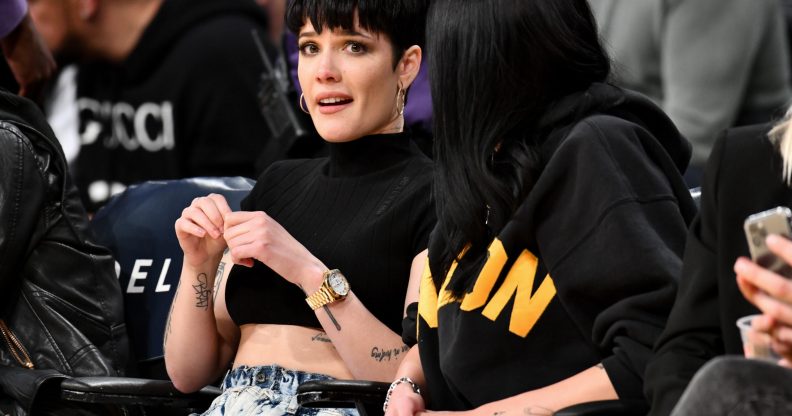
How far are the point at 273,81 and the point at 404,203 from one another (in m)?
2.00

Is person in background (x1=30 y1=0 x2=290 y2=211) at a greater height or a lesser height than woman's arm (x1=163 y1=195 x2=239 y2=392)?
lesser

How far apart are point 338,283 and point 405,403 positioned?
37 cm

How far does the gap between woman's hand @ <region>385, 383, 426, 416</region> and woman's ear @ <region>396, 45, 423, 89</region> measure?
816 mm

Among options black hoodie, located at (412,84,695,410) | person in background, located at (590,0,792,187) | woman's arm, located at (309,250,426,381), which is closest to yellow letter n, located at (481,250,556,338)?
black hoodie, located at (412,84,695,410)

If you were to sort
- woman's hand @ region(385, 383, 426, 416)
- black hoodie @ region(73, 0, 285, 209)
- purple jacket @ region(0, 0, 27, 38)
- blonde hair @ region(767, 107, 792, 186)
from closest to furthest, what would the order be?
blonde hair @ region(767, 107, 792, 186) < woman's hand @ region(385, 383, 426, 416) < purple jacket @ region(0, 0, 27, 38) < black hoodie @ region(73, 0, 285, 209)

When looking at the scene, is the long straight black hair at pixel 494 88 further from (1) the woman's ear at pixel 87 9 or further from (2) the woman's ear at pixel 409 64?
(1) the woman's ear at pixel 87 9

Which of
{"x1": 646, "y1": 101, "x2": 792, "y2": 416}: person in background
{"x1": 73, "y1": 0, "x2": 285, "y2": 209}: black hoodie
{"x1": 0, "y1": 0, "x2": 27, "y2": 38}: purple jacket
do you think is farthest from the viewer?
{"x1": 73, "y1": 0, "x2": 285, "y2": 209}: black hoodie

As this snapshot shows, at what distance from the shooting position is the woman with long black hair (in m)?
2.42

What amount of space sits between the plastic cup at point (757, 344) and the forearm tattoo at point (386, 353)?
1.27 m

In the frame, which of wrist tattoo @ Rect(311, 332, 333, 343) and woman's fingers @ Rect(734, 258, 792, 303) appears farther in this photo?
wrist tattoo @ Rect(311, 332, 333, 343)

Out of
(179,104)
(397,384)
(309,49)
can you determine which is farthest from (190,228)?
(179,104)

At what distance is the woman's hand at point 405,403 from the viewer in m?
2.81

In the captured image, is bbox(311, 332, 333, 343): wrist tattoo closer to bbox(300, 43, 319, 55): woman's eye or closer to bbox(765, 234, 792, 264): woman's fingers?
bbox(300, 43, 319, 55): woman's eye

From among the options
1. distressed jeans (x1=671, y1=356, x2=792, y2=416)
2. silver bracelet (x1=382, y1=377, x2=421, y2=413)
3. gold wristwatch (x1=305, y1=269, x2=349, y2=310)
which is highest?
distressed jeans (x1=671, y1=356, x2=792, y2=416)
